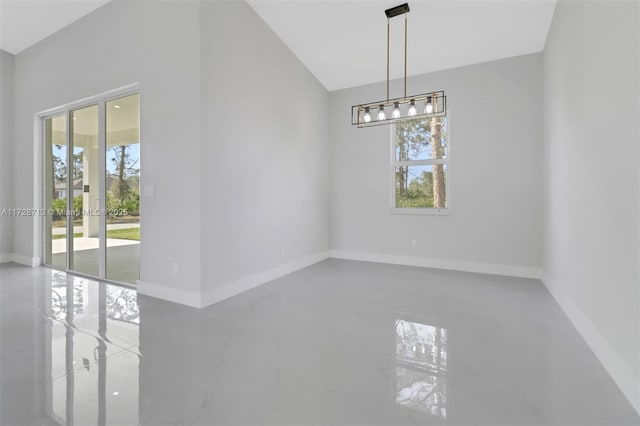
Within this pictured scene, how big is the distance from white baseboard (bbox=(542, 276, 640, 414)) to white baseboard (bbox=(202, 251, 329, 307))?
306 centimetres

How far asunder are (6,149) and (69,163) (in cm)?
157

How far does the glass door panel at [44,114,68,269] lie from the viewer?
448cm

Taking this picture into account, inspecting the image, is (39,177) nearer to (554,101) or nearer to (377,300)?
(377,300)

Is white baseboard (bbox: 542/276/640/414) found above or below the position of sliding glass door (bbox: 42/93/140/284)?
below

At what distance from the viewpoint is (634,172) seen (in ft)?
5.32

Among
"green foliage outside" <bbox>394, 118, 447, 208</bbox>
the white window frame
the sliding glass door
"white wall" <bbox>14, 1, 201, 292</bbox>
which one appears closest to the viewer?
"white wall" <bbox>14, 1, 201, 292</bbox>

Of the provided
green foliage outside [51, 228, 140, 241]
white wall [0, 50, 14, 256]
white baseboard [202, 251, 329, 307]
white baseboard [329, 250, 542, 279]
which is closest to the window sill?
white baseboard [329, 250, 542, 279]

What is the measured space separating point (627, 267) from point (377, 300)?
199 cm

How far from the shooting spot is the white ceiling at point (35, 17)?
384 centimetres

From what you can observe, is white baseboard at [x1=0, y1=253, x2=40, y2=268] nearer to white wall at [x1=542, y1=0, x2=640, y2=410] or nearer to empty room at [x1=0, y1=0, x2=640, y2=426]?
empty room at [x1=0, y1=0, x2=640, y2=426]

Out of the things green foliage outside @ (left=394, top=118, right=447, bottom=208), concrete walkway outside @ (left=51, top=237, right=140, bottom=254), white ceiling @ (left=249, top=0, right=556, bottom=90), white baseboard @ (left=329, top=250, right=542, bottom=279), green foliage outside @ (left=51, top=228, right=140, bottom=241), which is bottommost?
white baseboard @ (left=329, top=250, right=542, bottom=279)

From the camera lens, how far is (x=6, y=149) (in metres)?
4.94

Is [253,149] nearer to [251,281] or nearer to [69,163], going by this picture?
[251,281]

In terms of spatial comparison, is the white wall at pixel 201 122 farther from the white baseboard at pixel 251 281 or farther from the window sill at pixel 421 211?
the window sill at pixel 421 211
